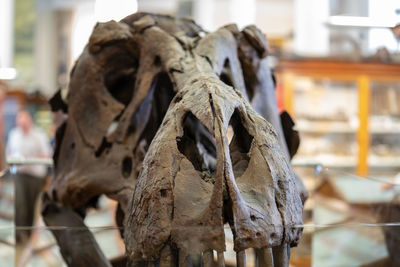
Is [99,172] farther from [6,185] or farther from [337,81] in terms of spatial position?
[337,81]

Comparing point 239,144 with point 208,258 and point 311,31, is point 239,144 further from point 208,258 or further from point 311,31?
point 311,31

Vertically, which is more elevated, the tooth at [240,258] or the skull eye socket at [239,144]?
the skull eye socket at [239,144]

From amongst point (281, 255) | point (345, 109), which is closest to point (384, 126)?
point (345, 109)

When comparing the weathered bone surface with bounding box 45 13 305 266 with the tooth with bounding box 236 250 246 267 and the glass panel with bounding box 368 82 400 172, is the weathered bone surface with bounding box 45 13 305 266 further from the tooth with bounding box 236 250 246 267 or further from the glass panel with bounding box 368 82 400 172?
the glass panel with bounding box 368 82 400 172

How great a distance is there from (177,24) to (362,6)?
1.65m

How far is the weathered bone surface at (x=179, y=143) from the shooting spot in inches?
56.9

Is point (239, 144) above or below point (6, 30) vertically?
above

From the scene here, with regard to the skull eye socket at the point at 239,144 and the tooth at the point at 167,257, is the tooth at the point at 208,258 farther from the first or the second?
the skull eye socket at the point at 239,144

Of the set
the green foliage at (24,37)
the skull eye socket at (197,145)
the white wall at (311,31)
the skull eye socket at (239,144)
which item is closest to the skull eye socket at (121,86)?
the skull eye socket at (197,145)

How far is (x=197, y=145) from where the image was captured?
197cm

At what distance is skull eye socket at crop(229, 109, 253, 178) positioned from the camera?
5.59 feet

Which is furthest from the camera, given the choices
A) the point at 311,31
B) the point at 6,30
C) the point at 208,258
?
the point at 6,30

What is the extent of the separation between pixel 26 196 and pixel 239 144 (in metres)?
2.73

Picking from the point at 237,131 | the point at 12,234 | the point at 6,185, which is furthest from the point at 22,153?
the point at 237,131
